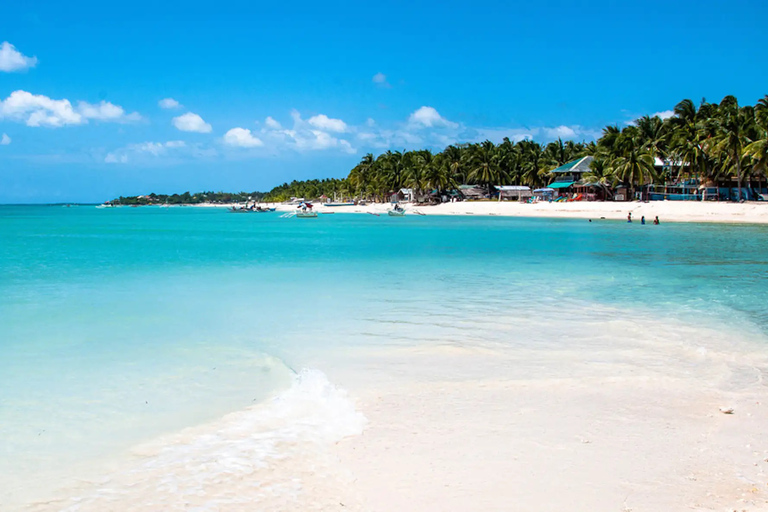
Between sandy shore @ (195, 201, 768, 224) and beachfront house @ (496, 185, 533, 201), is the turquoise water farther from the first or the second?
beachfront house @ (496, 185, 533, 201)

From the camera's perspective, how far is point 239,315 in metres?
11.3

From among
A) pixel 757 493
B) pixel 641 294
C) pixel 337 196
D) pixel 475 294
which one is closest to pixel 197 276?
pixel 475 294

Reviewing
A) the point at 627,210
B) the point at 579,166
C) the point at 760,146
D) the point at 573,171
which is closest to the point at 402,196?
the point at 573,171

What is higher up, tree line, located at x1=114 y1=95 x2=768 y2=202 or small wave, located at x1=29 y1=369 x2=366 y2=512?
tree line, located at x1=114 y1=95 x2=768 y2=202

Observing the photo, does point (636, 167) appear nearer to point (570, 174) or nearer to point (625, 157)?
point (625, 157)

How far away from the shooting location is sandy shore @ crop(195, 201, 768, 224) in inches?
1826

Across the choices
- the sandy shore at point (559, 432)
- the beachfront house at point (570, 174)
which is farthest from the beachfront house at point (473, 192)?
the sandy shore at point (559, 432)

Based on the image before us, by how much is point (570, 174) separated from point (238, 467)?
7232cm

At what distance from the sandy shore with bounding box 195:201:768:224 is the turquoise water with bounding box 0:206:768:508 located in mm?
26635

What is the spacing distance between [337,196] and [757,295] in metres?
139

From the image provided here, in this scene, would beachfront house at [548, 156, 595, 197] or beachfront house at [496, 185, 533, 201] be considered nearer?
beachfront house at [548, 156, 595, 197]

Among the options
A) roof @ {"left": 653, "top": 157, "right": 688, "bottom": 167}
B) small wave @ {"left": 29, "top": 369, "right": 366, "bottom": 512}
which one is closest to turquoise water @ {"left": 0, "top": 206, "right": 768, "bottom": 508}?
small wave @ {"left": 29, "top": 369, "right": 366, "bottom": 512}

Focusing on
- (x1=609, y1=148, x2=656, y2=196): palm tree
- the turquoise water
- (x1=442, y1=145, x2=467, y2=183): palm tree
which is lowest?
the turquoise water

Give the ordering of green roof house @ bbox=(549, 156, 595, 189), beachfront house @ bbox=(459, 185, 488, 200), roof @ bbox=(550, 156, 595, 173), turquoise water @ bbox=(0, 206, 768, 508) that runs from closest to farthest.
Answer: turquoise water @ bbox=(0, 206, 768, 508), roof @ bbox=(550, 156, 595, 173), green roof house @ bbox=(549, 156, 595, 189), beachfront house @ bbox=(459, 185, 488, 200)
